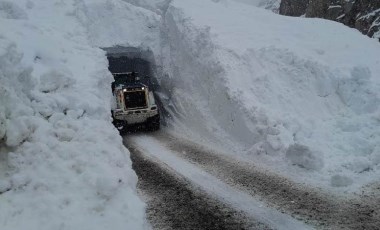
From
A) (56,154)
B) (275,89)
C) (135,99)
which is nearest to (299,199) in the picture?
(56,154)

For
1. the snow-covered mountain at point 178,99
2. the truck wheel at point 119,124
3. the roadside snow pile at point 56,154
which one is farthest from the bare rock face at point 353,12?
the roadside snow pile at point 56,154

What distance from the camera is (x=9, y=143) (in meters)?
6.73

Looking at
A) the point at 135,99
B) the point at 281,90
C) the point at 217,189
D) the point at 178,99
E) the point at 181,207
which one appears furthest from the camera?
the point at 178,99

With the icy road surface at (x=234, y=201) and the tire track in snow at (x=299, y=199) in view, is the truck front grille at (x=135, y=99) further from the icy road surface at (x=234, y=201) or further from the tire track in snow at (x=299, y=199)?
the tire track in snow at (x=299, y=199)

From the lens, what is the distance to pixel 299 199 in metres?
7.74

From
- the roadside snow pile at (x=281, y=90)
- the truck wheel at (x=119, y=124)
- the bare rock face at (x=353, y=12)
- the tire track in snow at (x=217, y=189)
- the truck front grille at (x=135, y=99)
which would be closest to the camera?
the tire track in snow at (x=217, y=189)

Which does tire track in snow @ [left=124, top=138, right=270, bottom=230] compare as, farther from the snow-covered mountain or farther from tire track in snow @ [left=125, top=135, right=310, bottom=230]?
the snow-covered mountain

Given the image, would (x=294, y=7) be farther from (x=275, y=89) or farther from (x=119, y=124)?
(x=119, y=124)

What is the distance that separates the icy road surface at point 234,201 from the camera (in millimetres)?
6715

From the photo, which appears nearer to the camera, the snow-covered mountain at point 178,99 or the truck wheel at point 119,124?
the snow-covered mountain at point 178,99

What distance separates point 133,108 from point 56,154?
355 inches

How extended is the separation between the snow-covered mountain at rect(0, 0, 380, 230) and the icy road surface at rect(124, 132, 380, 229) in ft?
2.52

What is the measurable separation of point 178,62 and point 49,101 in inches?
442

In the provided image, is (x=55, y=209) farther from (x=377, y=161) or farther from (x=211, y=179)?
(x=377, y=161)
